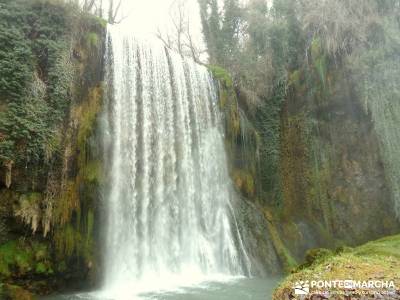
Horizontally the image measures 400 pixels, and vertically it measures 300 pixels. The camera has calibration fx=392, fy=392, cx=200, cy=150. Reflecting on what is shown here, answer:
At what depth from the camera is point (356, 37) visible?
1788cm

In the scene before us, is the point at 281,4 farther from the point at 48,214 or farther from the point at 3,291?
the point at 3,291

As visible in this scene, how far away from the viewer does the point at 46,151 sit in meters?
10.7

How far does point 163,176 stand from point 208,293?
201 inches

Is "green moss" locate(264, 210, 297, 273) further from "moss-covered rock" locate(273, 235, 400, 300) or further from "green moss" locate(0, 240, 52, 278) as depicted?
"moss-covered rock" locate(273, 235, 400, 300)

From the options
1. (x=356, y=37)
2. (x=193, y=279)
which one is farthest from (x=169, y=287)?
(x=356, y=37)

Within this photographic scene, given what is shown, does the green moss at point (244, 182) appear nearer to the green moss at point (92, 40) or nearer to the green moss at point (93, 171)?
the green moss at point (93, 171)

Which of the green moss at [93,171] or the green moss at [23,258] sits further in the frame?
the green moss at [93,171]

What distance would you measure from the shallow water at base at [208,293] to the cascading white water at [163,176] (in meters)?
0.97

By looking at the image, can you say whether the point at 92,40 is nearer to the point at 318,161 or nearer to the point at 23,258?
the point at 23,258

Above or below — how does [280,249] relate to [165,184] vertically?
below

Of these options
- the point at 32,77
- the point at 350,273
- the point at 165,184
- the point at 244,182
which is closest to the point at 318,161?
the point at 244,182

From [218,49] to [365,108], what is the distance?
28.4ft

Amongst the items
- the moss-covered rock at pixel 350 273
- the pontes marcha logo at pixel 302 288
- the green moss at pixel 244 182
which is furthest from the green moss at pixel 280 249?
the pontes marcha logo at pixel 302 288

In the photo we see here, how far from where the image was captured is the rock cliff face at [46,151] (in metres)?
10.0
